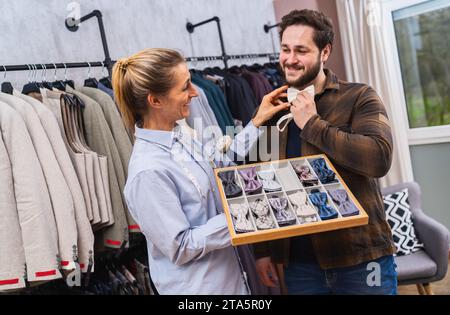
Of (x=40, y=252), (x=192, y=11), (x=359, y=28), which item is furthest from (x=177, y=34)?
(x=40, y=252)

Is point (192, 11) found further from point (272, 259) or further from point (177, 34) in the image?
point (272, 259)

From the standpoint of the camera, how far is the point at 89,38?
6.77 feet

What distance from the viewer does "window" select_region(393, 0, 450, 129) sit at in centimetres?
301

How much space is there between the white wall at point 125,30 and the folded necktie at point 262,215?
118cm

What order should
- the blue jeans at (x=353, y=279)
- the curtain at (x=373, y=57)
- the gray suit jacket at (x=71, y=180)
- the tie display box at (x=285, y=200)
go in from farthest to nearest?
the curtain at (x=373, y=57)
the gray suit jacket at (x=71, y=180)
the blue jeans at (x=353, y=279)
the tie display box at (x=285, y=200)

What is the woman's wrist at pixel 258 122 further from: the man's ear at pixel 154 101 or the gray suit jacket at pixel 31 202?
the gray suit jacket at pixel 31 202

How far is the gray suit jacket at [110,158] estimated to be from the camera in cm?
163

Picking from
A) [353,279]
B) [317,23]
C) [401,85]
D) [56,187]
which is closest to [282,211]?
[353,279]

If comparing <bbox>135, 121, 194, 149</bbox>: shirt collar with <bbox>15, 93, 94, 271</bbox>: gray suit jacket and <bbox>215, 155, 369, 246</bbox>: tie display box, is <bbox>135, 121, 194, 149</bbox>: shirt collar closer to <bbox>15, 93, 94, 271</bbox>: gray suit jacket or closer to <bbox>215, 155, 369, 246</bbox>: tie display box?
<bbox>215, 155, 369, 246</bbox>: tie display box

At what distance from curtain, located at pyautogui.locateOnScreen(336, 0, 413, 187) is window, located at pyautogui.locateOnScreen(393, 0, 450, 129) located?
0.16 m

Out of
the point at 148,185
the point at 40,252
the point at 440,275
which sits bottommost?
the point at 440,275

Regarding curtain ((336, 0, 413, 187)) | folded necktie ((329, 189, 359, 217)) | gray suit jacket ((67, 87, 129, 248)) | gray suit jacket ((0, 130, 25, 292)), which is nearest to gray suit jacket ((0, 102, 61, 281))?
gray suit jacket ((0, 130, 25, 292))

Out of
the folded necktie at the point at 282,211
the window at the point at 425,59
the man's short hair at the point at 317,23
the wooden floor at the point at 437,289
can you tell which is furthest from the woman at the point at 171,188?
the window at the point at 425,59

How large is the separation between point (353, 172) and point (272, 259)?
359mm
